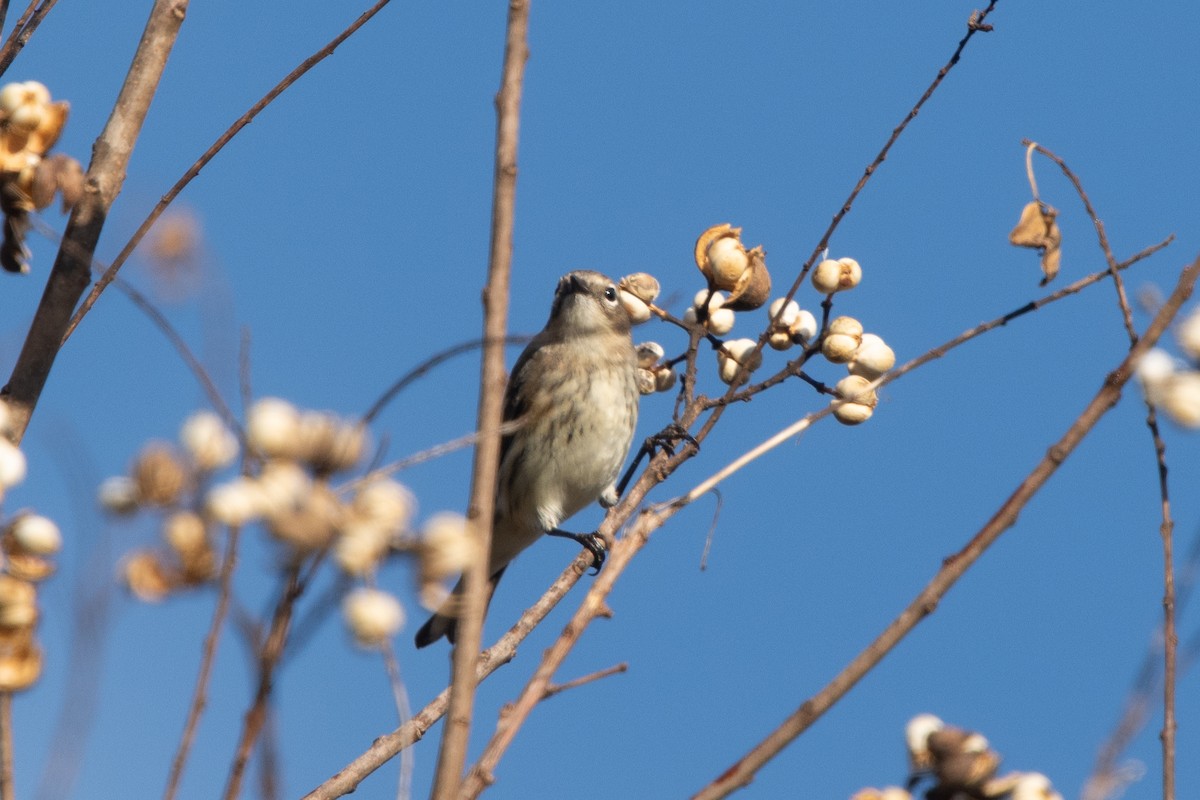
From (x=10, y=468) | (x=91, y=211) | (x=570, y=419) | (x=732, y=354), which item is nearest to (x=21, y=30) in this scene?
(x=91, y=211)

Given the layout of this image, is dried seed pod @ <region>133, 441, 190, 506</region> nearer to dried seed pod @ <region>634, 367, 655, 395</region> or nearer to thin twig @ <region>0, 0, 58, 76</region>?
thin twig @ <region>0, 0, 58, 76</region>

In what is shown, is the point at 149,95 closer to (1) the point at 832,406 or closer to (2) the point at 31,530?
(2) the point at 31,530

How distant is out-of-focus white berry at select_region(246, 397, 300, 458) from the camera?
1.63 meters

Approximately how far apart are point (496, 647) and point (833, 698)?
6.85ft

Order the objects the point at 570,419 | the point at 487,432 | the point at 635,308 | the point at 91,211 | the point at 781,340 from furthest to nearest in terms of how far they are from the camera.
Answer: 1. the point at 570,419
2. the point at 635,308
3. the point at 781,340
4. the point at 91,211
5. the point at 487,432

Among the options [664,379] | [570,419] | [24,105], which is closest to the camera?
[24,105]

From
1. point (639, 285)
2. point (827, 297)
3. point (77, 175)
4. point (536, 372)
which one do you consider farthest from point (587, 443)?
point (77, 175)

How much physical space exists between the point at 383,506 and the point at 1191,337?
51.1 inches

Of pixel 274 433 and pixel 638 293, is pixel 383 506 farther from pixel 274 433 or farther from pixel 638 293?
pixel 638 293

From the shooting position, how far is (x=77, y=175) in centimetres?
267

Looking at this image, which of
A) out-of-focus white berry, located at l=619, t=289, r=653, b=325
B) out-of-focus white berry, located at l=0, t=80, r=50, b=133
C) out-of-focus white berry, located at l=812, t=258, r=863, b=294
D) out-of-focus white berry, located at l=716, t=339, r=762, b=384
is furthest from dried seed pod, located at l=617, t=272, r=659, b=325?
out-of-focus white berry, located at l=0, t=80, r=50, b=133

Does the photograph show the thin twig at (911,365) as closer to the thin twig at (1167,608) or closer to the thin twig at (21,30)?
the thin twig at (1167,608)

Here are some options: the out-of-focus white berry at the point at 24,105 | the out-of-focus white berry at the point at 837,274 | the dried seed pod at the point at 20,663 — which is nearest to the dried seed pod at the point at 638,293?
the out-of-focus white berry at the point at 837,274

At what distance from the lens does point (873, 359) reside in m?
3.78
